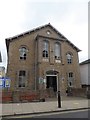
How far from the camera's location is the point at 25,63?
95.1 ft

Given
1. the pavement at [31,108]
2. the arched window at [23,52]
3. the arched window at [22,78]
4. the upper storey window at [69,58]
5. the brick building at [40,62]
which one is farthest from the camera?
the upper storey window at [69,58]

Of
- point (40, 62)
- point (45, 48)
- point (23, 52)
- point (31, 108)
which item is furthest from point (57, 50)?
point (31, 108)

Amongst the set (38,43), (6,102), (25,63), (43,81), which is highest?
(38,43)

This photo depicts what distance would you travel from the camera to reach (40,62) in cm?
2859

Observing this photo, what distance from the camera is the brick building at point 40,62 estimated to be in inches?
1112

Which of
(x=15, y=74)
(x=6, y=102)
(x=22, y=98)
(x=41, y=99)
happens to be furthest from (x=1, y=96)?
(x=15, y=74)

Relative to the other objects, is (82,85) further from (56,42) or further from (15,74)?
(15,74)

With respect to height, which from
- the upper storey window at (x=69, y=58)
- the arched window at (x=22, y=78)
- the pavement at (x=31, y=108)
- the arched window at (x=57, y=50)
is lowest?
the pavement at (x=31, y=108)

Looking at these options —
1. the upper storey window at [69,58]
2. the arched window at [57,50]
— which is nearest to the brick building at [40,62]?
the arched window at [57,50]

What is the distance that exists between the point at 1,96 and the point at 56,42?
14.0 metres

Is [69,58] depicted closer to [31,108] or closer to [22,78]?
[22,78]

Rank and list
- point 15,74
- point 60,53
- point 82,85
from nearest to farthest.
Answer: point 15,74 < point 60,53 < point 82,85

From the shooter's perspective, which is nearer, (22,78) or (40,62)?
(22,78)

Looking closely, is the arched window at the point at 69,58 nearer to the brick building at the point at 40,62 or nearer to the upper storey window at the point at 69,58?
the upper storey window at the point at 69,58
